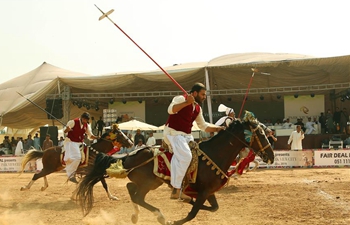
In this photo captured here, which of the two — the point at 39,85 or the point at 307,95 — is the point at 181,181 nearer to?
the point at 307,95

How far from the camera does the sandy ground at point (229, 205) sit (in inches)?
377

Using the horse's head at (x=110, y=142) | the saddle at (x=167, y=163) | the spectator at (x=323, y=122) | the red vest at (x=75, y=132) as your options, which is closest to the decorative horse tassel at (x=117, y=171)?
the saddle at (x=167, y=163)

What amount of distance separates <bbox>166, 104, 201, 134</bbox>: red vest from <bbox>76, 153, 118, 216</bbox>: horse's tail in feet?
4.26

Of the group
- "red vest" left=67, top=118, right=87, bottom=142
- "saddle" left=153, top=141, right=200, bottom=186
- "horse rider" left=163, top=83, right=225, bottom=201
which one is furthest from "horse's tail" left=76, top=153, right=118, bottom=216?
"red vest" left=67, top=118, right=87, bottom=142

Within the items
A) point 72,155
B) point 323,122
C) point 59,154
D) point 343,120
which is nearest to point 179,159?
point 72,155

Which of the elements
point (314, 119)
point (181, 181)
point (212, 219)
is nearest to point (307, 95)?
point (314, 119)

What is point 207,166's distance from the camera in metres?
7.68

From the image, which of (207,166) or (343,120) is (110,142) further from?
(343,120)

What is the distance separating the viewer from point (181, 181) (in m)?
7.58

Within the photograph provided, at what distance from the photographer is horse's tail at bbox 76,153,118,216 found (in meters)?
8.15

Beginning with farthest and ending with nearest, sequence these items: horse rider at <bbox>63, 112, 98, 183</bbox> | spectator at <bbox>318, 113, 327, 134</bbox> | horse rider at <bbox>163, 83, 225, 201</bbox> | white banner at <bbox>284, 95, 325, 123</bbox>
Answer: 1. white banner at <bbox>284, 95, 325, 123</bbox>
2. spectator at <bbox>318, 113, 327, 134</bbox>
3. horse rider at <bbox>63, 112, 98, 183</bbox>
4. horse rider at <bbox>163, 83, 225, 201</bbox>

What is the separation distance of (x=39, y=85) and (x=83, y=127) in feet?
88.8

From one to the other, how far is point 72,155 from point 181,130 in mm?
6049

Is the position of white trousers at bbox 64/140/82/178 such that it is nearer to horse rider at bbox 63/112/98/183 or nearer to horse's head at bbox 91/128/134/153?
horse rider at bbox 63/112/98/183
